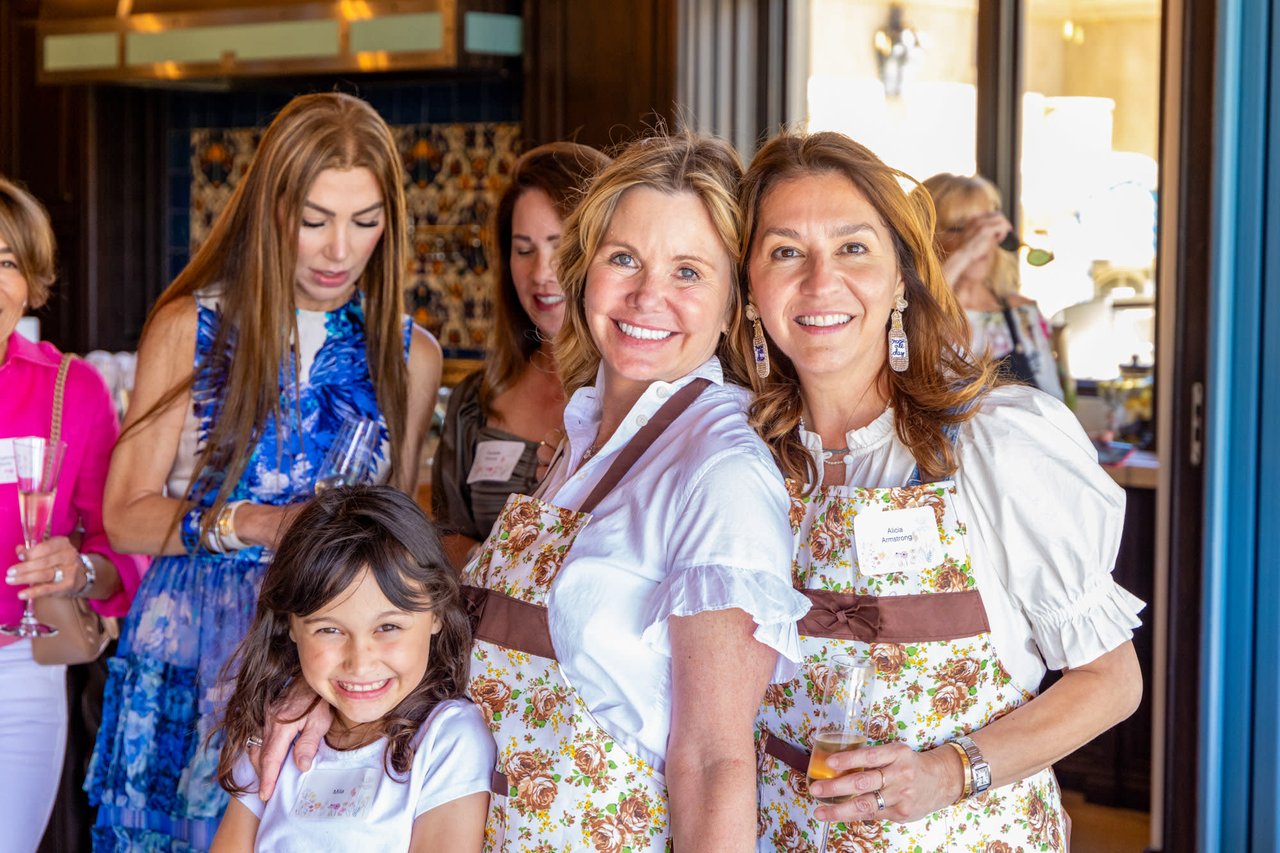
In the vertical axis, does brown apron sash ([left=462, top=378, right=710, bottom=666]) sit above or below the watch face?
above

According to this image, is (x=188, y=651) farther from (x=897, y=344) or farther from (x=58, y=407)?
(x=897, y=344)

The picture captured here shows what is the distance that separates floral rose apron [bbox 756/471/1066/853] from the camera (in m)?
1.73

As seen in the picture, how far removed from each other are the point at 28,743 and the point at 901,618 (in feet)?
5.36

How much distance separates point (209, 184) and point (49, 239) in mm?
4978

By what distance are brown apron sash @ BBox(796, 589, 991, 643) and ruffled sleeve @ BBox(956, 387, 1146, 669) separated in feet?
0.23

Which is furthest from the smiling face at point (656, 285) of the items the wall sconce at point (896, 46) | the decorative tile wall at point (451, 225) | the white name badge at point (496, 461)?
the decorative tile wall at point (451, 225)

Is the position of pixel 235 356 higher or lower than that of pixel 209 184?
lower

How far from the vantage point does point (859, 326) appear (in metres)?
1.83

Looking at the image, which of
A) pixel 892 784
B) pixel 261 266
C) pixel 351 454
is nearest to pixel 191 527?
pixel 351 454

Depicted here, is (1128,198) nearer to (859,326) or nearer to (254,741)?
(859,326)

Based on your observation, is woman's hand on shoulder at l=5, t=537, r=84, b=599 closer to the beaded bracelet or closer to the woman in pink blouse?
the woman in pink blouse

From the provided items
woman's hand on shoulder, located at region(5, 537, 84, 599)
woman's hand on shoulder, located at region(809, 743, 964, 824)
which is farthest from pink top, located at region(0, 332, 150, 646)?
woman's hand on shoulder, located at region(809, 743, 964, 824)

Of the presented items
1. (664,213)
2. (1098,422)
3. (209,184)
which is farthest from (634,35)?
(664,213)

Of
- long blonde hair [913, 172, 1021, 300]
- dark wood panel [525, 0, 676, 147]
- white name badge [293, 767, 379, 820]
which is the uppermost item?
dark wood panel [525, 0, 676, 147]
